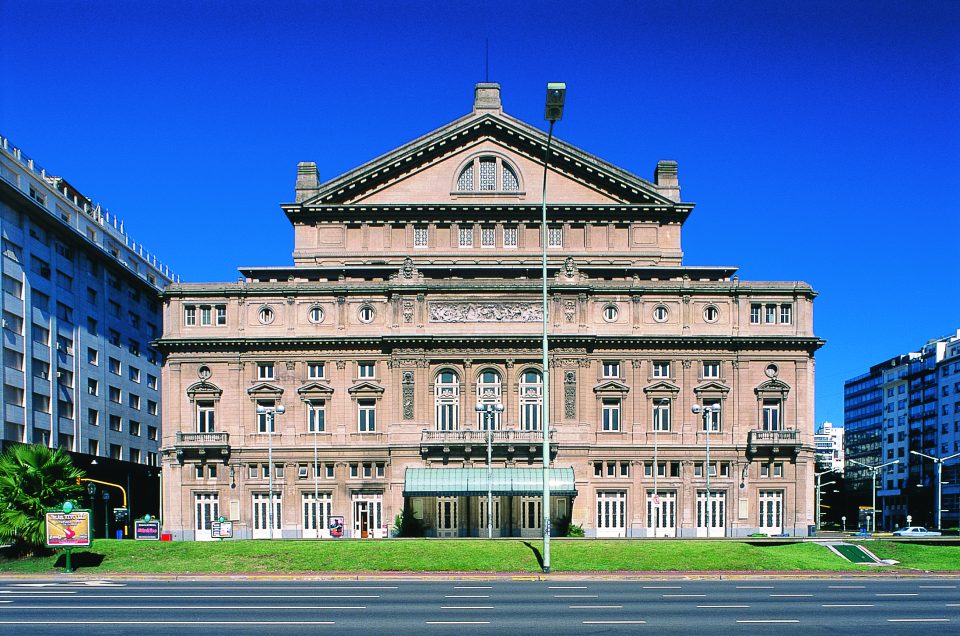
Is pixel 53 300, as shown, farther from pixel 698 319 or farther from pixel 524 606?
pixel 524 606

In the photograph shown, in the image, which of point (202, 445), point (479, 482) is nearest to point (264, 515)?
point (202, 445)

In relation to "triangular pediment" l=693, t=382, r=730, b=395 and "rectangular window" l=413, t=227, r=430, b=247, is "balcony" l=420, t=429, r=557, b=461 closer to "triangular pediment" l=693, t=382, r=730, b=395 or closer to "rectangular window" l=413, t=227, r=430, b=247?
"triangular pediment" l=693, t=382, r=730, b=395

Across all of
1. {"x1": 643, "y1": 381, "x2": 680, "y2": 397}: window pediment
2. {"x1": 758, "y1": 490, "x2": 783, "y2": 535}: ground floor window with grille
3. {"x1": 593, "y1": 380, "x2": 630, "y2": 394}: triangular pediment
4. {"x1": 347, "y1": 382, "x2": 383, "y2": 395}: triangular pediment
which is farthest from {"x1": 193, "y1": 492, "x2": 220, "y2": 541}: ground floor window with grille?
{"x1": 758, "y1": 490, "x2": 783, "y2": 535}: ground floor window with grille

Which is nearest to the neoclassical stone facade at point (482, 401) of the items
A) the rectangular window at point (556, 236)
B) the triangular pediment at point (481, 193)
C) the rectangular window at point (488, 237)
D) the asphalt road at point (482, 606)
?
the rectangular window at point (488, 237)

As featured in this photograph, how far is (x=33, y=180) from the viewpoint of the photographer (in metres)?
82.6

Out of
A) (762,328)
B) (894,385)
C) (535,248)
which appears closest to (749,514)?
(762,328)

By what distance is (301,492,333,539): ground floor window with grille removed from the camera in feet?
233

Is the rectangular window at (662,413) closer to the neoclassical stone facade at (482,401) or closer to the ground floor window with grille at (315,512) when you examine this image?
the neoclassical stone facade at (482,401)

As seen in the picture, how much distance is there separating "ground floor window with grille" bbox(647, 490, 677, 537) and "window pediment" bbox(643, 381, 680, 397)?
23.9ft

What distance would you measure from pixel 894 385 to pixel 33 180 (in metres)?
140

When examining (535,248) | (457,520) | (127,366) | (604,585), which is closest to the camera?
(604,585)

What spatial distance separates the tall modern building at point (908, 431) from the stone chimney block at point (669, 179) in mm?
72223

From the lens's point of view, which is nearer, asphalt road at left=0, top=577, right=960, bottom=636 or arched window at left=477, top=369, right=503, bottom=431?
asphalt road at left=0, top=577, right=960, bottom=636

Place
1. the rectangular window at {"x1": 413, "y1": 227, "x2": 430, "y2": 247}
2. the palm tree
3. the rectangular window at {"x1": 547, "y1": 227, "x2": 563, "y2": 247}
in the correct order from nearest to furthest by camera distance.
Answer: the palm tree, the rectangular window at {"x1": 547, "y1": 227, "x2": 563, "y2": 247}, the rectangular window at {"x1": 413, "y1": 227, "x2": 430, "y2": 247}
